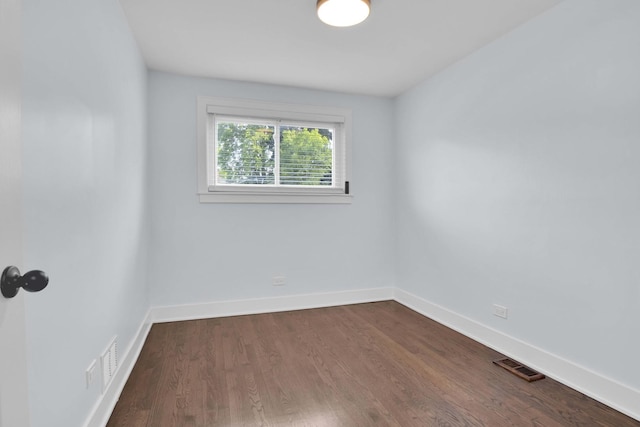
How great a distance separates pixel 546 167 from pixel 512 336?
1285 mm

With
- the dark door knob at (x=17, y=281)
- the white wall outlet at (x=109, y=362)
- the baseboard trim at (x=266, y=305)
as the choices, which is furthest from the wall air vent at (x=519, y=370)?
the dark door knob at (x=17, y=281)

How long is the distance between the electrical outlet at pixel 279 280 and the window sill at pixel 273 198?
2.70 feet

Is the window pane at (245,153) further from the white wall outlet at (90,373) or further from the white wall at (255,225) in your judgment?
the white wall outlet at (90,373)

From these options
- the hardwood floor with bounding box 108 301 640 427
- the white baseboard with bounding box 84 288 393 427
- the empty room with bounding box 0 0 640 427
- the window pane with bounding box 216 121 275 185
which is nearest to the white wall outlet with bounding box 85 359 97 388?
the empty room with bounding box 0 0 640 427

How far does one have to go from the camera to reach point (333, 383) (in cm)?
218

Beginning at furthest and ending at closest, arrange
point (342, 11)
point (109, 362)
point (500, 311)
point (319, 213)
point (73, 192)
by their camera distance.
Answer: point (319, 213)
point (500, 311)
point (342, 11)
point (109, 362)
point (73, 192)

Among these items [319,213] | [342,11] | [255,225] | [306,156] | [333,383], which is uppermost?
[342,11]

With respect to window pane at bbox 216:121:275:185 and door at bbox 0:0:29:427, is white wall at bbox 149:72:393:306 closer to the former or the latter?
window pane at bbox 216:121:275:185

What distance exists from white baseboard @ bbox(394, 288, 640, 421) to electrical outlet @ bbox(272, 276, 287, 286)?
1586mm

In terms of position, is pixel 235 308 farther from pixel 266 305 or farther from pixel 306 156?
pixel 306 156

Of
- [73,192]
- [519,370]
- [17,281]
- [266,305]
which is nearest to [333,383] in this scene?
[519,370]

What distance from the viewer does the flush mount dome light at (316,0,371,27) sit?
2.07m

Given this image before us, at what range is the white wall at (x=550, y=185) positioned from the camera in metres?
1.90

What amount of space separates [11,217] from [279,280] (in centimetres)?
305
